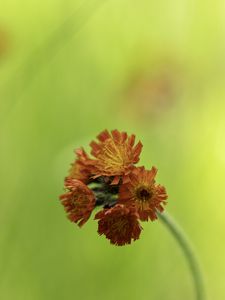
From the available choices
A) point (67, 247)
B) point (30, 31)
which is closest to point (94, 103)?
point (30, 31)

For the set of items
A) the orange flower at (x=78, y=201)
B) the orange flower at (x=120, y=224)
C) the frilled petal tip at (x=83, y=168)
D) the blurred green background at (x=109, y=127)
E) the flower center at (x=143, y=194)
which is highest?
the blurred green background at (x=109, y=127)

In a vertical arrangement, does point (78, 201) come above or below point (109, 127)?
below

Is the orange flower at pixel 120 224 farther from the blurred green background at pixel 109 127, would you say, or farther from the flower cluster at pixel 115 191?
the blurred green background at pixel 109 127

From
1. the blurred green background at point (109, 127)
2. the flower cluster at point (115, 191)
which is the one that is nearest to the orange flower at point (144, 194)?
the flower cluster at point (115, 191)

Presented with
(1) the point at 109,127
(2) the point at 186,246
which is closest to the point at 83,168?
(2) the point at 186,246

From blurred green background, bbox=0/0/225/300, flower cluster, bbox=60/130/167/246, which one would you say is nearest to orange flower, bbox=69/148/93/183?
flower cluster, bbox=60/130/167/246

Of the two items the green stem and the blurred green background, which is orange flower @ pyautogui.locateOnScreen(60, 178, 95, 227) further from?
the blurred green background

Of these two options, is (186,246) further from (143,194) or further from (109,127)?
(109,127)
